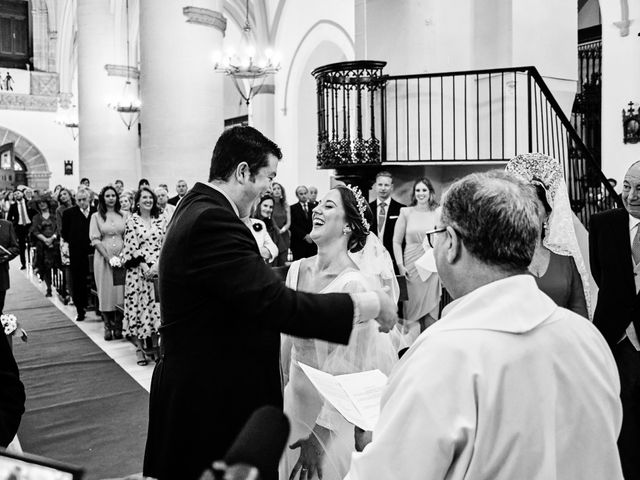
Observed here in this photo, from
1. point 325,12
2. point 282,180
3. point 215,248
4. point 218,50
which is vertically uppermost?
point 325,12

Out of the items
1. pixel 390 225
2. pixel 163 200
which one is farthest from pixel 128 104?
pixel 390 225

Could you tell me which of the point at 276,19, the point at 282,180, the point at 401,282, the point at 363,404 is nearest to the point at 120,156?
the point at 282,180

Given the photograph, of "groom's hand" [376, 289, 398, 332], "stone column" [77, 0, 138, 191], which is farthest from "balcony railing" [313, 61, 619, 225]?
"stone column" [77, 0, 138, 191]

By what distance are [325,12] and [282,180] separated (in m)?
4.46

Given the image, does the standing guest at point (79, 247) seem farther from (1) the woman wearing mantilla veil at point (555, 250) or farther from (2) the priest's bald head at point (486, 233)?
(2) the priest's bald head at point (486, 233)

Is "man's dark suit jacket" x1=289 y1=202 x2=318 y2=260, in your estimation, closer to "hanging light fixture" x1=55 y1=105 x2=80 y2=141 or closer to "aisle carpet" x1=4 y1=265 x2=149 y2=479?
"aisle carpet" x1=4 y1=265 x2=149 y2=479

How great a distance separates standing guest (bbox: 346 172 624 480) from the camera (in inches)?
44.9

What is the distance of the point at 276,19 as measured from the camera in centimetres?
1700

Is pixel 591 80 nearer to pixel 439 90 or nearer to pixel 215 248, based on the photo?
pixel 439 90

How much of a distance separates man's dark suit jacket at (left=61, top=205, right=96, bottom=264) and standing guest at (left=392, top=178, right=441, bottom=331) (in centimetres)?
406

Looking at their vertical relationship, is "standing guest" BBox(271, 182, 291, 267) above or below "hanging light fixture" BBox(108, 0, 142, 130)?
below

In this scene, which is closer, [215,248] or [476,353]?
[476,353]

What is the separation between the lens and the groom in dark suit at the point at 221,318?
1.99 metres

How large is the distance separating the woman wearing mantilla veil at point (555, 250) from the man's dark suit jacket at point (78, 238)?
6.31m
